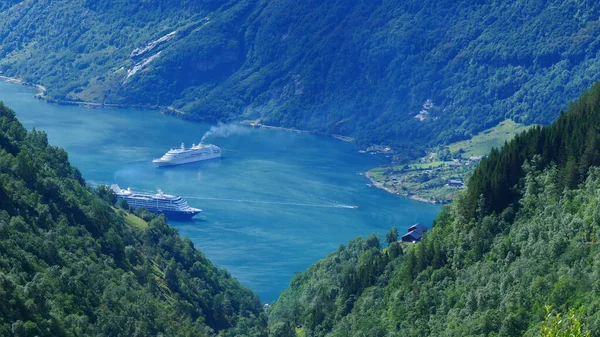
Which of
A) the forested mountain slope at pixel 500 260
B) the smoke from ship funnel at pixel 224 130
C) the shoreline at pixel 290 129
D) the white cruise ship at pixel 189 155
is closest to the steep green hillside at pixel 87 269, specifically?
the forested mountain slope at pixel 500 260

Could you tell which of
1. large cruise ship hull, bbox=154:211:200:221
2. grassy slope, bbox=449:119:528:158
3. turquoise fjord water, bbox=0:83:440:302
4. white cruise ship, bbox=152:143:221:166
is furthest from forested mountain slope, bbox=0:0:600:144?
large cruise ship hull, bbox=154:211:200:221

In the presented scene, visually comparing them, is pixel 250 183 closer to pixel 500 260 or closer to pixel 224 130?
pixel 224 130

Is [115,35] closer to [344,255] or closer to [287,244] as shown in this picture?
[287,244]

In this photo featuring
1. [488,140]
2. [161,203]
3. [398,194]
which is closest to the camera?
[161,203]

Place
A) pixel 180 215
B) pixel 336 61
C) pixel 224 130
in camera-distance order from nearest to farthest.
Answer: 1. pixel 180 215
2. pixel 224 130
3. pixel 336 61

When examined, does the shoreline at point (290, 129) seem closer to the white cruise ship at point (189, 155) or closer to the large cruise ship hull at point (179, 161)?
the white cruise ship at point (189, 155)

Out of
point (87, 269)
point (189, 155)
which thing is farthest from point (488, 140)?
point (87, 269)

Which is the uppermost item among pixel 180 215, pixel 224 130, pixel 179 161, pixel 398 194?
pixel 224 130
